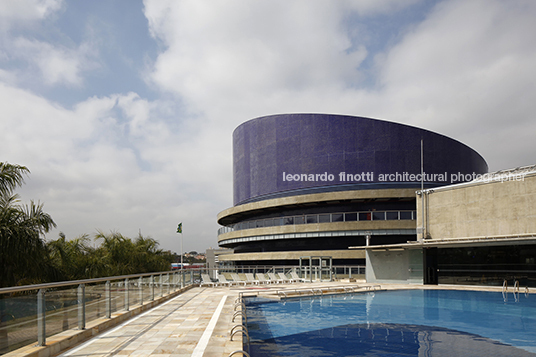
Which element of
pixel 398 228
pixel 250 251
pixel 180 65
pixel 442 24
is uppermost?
pixel 442 24

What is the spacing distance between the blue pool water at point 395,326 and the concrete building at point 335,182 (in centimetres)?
1984

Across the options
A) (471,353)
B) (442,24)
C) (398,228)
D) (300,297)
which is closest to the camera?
(471,353)

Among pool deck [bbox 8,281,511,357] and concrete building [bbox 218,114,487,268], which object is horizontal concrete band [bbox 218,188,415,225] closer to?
concrete building [bbox 218,114,487,268]

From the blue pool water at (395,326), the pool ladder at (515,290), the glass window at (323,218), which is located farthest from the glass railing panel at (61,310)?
the glass window at (323,218)

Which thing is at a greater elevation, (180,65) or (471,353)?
(180,65)

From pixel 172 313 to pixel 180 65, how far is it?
10.4 meters

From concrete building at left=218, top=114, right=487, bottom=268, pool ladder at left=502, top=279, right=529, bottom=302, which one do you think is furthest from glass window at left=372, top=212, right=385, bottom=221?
pool ladder at left=502, top=279, right=529, bottom=302

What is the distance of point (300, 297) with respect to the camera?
21062 mm

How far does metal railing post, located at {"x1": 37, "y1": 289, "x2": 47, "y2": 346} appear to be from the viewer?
21.4 ft

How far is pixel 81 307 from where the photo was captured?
27.4 feet

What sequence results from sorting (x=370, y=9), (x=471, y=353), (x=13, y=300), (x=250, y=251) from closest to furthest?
(x=13, y=300)
(x=471, y=353)
(x=370, y=9)
(x=250, y=251)

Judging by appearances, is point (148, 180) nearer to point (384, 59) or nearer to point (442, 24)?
point (384, 59)

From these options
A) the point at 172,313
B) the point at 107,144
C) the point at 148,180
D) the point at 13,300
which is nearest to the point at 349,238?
the point at 148,180

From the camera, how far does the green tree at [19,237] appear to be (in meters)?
12.4
